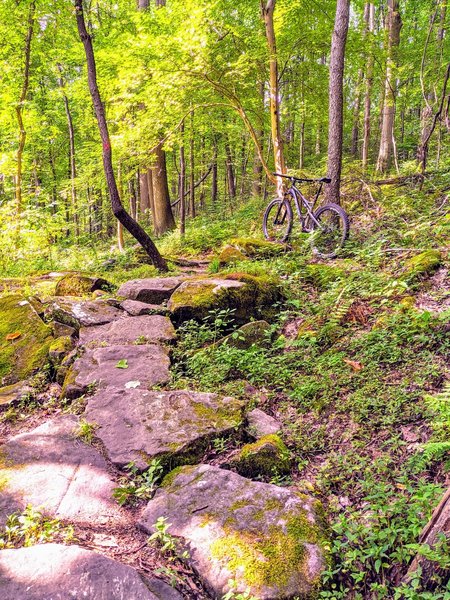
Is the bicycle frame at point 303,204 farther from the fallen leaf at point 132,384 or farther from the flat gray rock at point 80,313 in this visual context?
the fallen leaf at point 132,384

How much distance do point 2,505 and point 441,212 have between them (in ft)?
24.5

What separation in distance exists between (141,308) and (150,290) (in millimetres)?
511

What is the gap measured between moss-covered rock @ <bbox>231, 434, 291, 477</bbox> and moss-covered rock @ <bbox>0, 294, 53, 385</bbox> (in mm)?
3022

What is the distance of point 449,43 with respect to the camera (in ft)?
54.5

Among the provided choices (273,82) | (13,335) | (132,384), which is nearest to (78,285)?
(13,335)

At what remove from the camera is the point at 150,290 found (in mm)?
6418

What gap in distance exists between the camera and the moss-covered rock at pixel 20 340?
4936mm

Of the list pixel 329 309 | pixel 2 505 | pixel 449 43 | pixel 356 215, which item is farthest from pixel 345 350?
pixel 449 43

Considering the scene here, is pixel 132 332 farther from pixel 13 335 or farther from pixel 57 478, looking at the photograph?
pixel 57 478

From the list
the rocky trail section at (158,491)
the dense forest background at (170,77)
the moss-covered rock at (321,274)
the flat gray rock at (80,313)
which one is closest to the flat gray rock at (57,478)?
the rocky trail section at (158,491)

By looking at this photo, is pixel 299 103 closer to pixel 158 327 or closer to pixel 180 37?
pixel 180 37

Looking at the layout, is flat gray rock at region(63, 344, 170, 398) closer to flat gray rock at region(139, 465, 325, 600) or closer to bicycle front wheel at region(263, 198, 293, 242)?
flat gray rock at region(139, 465, 325, 600)

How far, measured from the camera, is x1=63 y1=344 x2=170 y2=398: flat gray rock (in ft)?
14.1

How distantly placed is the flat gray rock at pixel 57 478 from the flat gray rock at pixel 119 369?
735 mm
